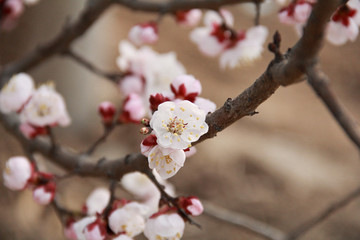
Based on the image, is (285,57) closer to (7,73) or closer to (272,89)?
(272,89)

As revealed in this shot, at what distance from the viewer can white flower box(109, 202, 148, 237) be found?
0.73m

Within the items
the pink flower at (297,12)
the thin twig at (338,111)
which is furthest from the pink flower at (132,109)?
the thin twig at (338,111)

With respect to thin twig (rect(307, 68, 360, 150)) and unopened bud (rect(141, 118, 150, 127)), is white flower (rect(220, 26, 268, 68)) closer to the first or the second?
unopened bud (rect(141, 118, 150, 127))

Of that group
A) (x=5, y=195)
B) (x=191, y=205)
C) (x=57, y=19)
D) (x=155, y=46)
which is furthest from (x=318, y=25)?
(x=155, y=46)

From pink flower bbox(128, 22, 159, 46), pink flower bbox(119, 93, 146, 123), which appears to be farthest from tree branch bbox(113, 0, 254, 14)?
pink flower bbox(119, 93, 146, 123)

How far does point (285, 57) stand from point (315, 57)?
9 cm

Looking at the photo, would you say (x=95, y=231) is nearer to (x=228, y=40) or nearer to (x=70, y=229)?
(x=70, y=229)

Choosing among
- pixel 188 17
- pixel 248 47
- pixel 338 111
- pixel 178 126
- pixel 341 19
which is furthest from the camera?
pixel 188 17

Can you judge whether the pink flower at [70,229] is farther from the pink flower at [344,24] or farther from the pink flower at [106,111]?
the pink flower at [344,24]

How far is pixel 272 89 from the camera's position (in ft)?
1.78

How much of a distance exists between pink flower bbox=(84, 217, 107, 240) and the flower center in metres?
0.25

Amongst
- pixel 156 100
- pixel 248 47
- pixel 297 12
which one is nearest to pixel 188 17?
pixel 248 47

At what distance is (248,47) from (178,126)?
1.98 feet

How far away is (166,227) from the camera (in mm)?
697
